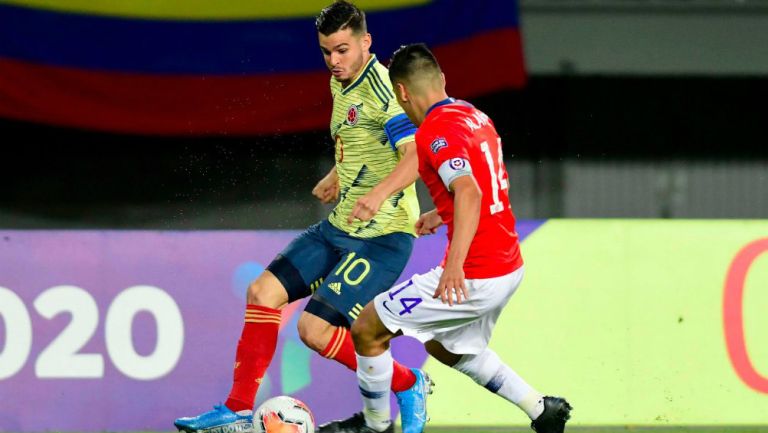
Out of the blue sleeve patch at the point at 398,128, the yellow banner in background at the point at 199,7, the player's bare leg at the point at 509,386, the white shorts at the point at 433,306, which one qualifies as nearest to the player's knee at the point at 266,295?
the white shorts at the point at 433,306

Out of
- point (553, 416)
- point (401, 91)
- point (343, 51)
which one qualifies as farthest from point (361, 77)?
point (553, 416)

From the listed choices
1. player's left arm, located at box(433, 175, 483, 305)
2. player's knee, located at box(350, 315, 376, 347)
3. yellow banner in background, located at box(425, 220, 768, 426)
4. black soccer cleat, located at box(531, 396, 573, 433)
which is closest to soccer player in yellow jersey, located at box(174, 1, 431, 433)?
player's knee, located at box(350, 315, 376, 347)

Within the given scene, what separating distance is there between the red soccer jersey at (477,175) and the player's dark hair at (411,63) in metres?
0.14

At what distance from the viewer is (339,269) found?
5039mm

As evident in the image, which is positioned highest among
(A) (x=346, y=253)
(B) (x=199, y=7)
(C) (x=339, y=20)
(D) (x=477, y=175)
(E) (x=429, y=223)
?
(C) (x=339, y=20)

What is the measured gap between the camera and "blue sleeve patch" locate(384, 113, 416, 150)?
4906 millimetres

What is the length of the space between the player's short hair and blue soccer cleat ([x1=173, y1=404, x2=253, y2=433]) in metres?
1.49

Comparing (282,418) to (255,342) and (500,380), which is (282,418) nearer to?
(255,342)

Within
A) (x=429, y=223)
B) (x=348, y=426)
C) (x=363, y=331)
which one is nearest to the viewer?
(x=363, y=331)

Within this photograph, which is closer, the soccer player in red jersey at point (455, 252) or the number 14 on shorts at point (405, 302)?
the soccer player in red jersey at point (455, 252)

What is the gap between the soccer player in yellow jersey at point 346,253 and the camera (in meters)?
5.00

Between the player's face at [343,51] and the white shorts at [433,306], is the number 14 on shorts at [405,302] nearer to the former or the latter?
the white shorts at [433,306]

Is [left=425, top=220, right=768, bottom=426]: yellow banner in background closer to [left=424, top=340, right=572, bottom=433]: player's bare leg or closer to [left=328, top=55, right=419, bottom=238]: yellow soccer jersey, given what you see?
[left=424, top=340, right=572, bottom=433]: player's bare leg

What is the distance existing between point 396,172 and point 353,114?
0.44m
